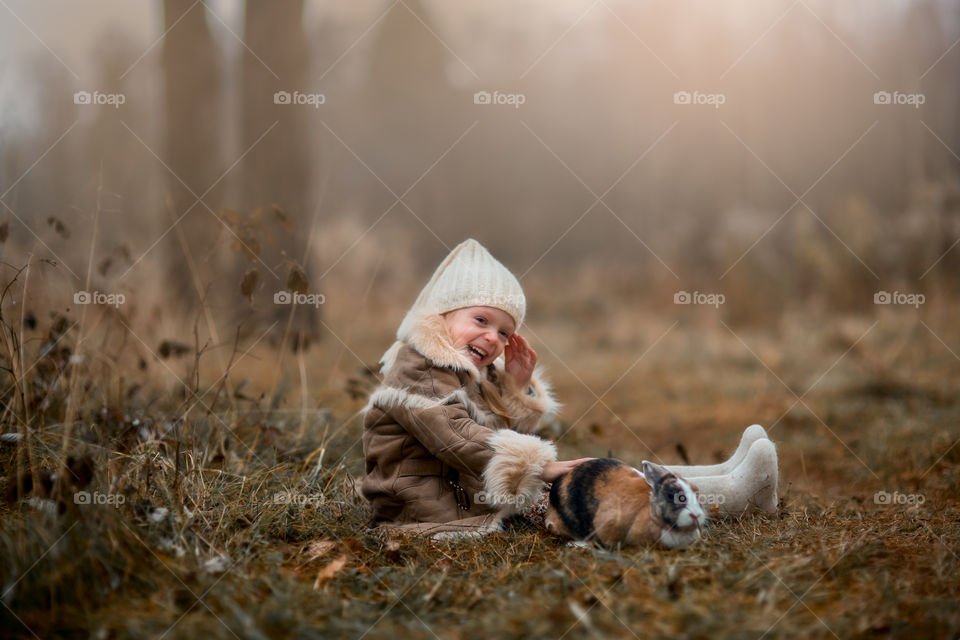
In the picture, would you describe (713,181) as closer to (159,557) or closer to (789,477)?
(789,477)

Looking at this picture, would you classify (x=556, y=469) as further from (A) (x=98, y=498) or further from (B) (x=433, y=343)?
(A) (x=98, y=498)

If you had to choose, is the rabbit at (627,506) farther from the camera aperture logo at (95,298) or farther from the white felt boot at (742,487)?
the camera aperture logo at (95,298)

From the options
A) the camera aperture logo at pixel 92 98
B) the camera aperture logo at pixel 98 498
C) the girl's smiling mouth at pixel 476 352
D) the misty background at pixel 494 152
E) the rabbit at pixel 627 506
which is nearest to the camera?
the camera aperture logo at pixel 98 498

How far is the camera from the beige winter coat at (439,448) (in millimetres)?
2430

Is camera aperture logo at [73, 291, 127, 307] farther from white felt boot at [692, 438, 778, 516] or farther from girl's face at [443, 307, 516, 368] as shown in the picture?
white felt boot at [692, 438, 778, 516]

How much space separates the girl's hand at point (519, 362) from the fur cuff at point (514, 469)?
468 millimetres

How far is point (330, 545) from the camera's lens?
A: 7.81 ft

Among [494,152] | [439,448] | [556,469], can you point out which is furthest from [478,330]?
[494,152]

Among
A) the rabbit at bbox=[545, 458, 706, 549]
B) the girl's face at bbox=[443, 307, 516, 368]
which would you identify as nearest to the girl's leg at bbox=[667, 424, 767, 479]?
the rabbit at bbox=[545, 458, 706, 549]

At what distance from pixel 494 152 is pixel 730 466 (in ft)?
62.8

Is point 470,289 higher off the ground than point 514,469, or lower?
higher

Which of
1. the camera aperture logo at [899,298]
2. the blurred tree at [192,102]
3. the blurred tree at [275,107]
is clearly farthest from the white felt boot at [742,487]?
the blurred tree at [192,102]

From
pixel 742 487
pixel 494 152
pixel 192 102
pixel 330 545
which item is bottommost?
pixel 330 545

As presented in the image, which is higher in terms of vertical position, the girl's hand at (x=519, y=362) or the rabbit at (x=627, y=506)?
the girl's hand at (x=519, y=362)
